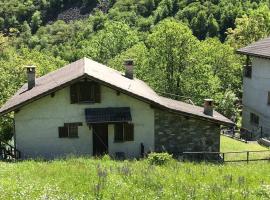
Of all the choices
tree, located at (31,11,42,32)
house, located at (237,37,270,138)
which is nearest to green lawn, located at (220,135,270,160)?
house, located at (237,37,270,138)

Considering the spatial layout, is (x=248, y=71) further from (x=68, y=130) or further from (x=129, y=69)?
(x=68, y=130)

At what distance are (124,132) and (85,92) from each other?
3.37m

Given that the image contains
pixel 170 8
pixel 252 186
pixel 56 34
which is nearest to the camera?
pixel 252 186

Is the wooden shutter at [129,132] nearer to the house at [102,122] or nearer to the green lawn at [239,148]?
the house at [102,122]

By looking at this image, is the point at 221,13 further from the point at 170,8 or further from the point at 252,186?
the point at 252,186

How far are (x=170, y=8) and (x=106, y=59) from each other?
2262 inches

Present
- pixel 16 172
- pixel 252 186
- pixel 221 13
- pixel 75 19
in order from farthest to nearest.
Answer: pixel 75 19 < pixel 221 13 < pixel 16 172 < pixel 252 186

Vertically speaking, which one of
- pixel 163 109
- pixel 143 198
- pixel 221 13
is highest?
pixel 221 13

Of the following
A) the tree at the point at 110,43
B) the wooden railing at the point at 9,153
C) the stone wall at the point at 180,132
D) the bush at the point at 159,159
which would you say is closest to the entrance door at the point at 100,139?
the stone wall at the point at 180,132

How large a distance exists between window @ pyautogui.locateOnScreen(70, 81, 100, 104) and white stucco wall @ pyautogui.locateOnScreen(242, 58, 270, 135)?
15068 millimetres

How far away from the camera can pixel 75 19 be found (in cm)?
14538

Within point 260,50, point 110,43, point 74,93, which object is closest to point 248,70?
point 260,50

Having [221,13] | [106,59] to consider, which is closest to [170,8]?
[221,13]

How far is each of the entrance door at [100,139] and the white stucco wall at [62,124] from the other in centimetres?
24
